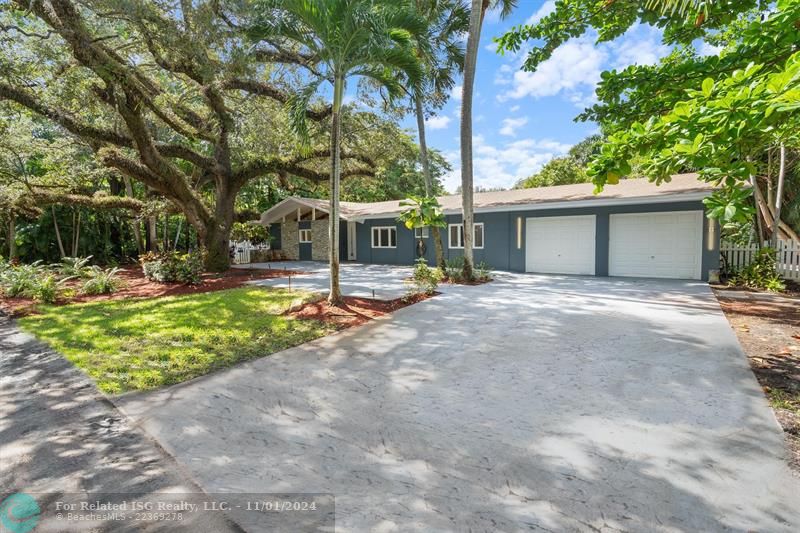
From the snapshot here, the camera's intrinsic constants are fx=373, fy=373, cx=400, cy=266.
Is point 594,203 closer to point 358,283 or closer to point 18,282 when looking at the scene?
point 358,283

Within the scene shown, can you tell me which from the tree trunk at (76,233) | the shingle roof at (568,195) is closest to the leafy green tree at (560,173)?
the shingle roof at (568,195)

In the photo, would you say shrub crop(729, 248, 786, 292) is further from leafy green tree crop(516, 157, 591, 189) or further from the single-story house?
leafy green tree crop(516, 157, 591, 189)

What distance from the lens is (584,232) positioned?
12836mm

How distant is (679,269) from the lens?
11336 mm

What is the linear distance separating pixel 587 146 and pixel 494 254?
22.6 meters

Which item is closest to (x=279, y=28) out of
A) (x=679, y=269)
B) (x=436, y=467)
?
(x=436, y=467)

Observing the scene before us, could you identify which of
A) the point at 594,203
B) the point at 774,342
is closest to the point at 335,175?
the point at 774,342

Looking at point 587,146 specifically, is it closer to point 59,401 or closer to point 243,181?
point 243,181

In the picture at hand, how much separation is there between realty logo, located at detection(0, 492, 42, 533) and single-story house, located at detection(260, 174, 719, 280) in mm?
12712

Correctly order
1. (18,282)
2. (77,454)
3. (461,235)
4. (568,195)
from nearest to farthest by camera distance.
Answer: (77,454), (18,282), (568,195), (461,235)

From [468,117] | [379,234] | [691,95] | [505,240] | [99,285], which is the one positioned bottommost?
[99,285]

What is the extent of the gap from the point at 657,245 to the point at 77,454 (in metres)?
13.8

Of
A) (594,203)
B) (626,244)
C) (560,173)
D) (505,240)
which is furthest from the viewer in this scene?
(560,173)

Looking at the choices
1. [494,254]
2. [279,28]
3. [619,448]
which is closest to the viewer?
[619,448]
